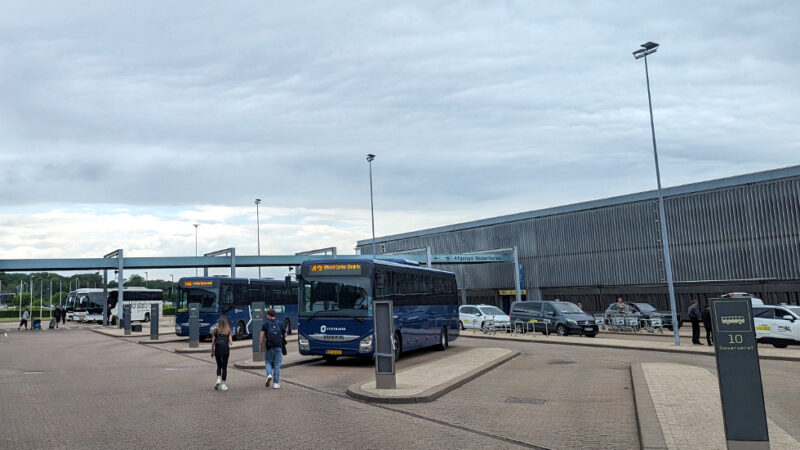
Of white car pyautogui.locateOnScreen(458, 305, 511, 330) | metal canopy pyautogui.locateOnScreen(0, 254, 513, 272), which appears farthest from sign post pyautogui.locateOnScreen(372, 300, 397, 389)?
metal canopy pyautogui.locateOnScreen(0, 254, 513, 272)

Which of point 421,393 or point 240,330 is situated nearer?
point 421,393

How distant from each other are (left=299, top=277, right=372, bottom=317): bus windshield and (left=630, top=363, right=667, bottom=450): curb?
766 cm

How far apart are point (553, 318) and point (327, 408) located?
22267 mm

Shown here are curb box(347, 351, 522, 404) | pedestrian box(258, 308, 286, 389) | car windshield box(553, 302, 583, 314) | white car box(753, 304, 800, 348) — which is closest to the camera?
curb box(347, 351, 522, 404)

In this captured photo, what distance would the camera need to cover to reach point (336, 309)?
1884 centimetres

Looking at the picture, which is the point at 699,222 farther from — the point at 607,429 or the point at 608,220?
the point at 607,429

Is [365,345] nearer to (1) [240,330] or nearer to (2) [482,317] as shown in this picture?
(1) [240,330]

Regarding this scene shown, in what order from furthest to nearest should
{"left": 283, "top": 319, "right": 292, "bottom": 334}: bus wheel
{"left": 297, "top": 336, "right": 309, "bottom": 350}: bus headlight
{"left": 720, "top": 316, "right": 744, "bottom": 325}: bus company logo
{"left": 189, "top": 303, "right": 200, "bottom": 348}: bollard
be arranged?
{"left": 283, "top": 319, "right": 292, "bottom": 334}: bus wheel < {"left": 189, "top": 303, "right": 200, "bottom": 348}: bollard < {"left": 297, "top": 336, "right": 309, "bottom": 350}: bus headlight < {"left": 720, "top": 316, "right": 744, "bottom": 325}: bus company logo

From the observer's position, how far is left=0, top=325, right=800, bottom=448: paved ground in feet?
29.6

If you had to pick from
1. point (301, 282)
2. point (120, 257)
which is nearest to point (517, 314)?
point (301, 282)

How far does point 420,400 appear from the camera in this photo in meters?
12.2

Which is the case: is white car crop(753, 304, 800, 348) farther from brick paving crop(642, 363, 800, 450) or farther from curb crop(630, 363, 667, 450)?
curb crop(630, 363, 667, 450)

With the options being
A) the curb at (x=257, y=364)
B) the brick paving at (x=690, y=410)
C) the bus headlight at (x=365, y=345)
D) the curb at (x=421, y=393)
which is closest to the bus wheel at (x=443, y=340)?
the curb at (x=257, y=364)

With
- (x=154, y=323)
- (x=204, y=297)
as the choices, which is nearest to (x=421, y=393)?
(x=204, y=297)
